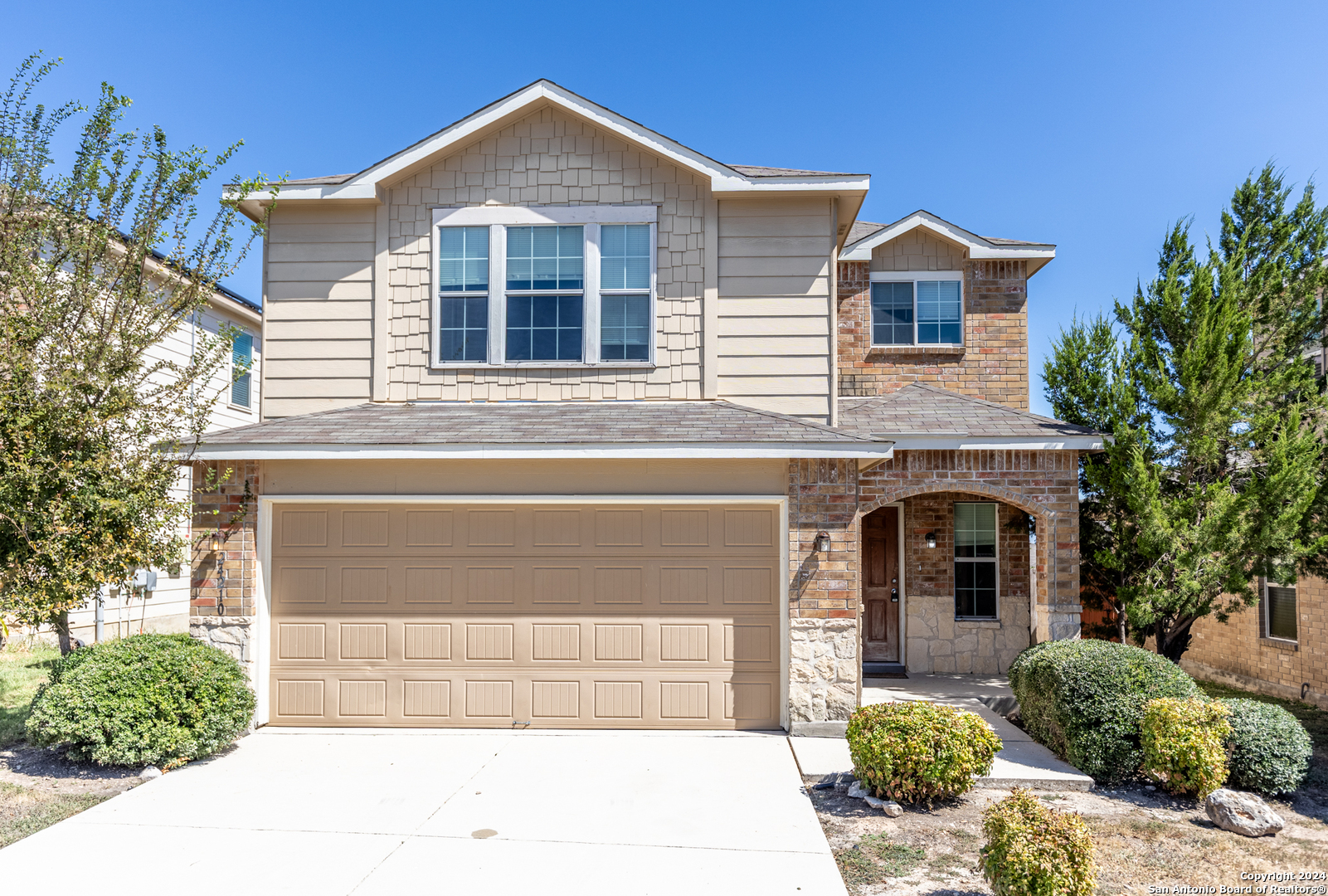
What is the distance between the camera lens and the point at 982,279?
11.5 m

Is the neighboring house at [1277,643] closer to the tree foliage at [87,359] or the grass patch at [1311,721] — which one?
the grass patch at [1311,721]

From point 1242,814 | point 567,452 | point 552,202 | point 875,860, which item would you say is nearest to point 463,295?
point 552,202

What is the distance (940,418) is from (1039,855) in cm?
636

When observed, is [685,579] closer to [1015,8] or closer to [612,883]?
[612,883]

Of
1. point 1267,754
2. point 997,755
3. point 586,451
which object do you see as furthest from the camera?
point 586,451

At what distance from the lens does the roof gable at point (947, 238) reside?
11.3 meters

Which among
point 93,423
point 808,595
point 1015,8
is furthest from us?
point 1015,8

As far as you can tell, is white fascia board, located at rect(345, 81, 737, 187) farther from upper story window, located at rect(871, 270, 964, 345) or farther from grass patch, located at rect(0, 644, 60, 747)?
grass patch, located at rect(0, 644, 60, 747)

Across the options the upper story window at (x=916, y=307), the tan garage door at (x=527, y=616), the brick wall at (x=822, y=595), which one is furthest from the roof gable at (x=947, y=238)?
the tan garage door at (x=527, y=616)

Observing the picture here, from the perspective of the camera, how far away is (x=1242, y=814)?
552cm

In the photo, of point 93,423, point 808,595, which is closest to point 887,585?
point 808,595

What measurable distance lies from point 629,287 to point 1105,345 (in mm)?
5882

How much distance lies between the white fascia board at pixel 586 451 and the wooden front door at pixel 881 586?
13.8 ft

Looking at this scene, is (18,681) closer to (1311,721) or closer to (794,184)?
(794,184)
